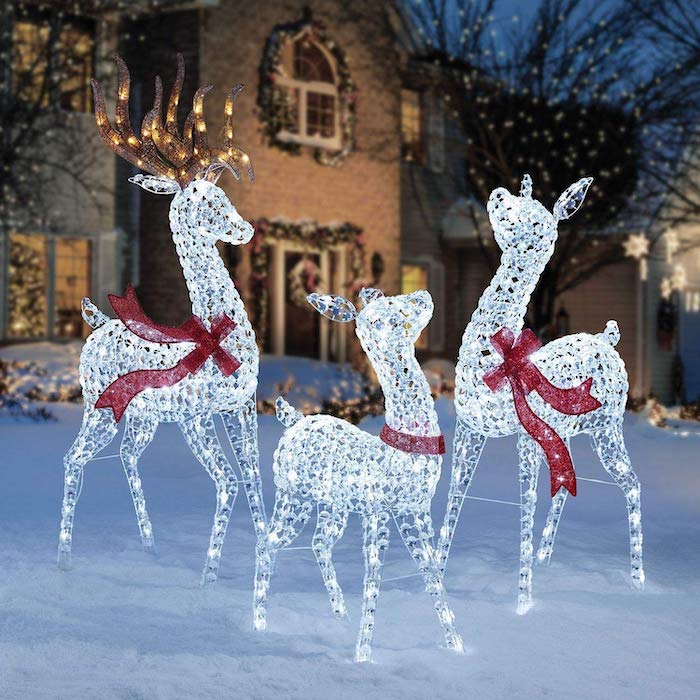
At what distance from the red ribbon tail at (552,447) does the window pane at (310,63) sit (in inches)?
509

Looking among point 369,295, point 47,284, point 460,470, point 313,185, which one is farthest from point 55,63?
point 369,295

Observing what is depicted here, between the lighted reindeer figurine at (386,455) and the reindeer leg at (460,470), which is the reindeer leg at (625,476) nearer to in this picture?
the reindeer leg at (460,470)

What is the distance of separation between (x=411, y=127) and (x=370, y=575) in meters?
16.4

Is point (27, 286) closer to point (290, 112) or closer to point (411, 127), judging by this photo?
point (290, 112)

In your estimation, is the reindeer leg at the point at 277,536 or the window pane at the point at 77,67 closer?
the reindeer leg at the point at 277,536

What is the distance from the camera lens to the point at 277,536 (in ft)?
16.4

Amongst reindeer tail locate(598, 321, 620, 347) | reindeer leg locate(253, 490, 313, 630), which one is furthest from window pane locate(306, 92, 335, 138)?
reindeer leg locate(253, 490, 313, 630)

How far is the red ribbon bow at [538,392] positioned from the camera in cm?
537

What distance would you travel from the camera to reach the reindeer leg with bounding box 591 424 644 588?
5.87 metres

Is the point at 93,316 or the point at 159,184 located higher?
the point at 159,184

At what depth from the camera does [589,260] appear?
19.7 metres

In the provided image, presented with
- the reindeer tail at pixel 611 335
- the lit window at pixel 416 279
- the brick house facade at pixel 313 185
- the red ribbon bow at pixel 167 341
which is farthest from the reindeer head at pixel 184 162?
the lit window at pixel 416 279

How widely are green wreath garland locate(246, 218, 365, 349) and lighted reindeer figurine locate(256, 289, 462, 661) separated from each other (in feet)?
38.0

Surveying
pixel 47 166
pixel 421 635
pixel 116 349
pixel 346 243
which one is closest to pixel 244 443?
pixel 116 349
